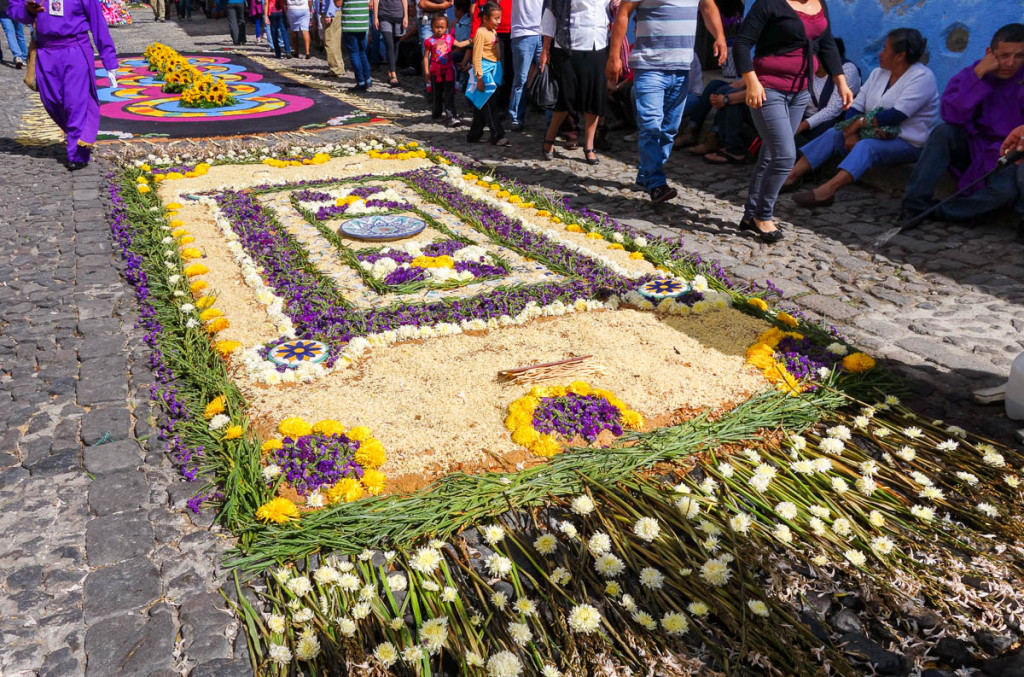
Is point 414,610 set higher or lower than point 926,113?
lower

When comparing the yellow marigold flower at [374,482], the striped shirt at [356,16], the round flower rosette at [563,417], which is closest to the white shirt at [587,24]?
the round flower rosette at [563,417]

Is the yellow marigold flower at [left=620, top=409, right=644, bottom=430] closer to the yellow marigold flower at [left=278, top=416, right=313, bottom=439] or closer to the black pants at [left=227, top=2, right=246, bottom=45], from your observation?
the yellow marigold flower at [left=278, top=416, right=313, bottom=439]

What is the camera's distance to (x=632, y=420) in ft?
11.2

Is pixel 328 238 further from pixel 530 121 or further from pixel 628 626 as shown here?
pixel 530 121

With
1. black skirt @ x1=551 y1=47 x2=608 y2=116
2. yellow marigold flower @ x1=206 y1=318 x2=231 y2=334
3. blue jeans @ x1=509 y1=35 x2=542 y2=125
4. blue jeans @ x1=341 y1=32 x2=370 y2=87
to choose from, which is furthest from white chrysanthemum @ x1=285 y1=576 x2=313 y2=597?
blue jeans @ x1=341 y1=32 x2=370 y2=87

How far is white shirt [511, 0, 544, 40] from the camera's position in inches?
328

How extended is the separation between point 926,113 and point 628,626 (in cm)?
624

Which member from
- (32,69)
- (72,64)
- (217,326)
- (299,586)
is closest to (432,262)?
(217,326)

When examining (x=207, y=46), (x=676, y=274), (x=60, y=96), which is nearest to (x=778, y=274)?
(x=676, y=274)

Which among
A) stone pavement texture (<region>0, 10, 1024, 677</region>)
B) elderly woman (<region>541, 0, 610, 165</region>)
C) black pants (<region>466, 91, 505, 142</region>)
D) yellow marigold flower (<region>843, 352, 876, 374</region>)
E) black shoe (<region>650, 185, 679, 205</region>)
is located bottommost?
stone pavement texture (<region>0, 10, 1024, 677</region>)

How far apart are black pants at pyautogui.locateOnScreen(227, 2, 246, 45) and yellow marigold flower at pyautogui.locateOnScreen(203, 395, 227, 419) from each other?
17728mm

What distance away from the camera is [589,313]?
4590 mm

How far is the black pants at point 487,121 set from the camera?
344 inches

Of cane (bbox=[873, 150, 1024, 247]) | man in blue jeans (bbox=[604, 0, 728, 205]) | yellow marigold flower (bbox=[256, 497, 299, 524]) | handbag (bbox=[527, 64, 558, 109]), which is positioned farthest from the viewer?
handbag (bbox=[527, 64, 558, 109])
